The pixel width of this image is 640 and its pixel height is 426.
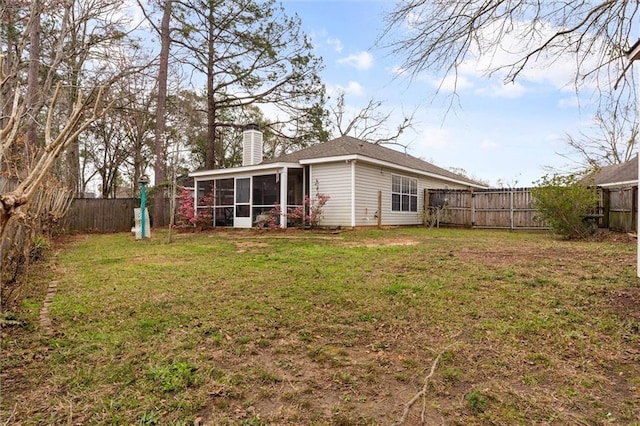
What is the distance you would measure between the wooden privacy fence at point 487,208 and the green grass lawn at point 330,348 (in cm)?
953

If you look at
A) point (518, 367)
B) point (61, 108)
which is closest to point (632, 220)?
point (518, 367)

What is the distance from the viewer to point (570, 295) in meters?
4.08

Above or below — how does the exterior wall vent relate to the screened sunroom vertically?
above

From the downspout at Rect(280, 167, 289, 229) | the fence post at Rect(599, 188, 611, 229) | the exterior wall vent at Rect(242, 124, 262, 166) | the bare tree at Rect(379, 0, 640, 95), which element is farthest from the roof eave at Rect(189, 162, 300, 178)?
the fence post at Rect(599, 188, 611, 229)

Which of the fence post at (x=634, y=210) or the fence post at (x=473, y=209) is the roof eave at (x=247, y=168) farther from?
the fence post at (x=634, y=210)

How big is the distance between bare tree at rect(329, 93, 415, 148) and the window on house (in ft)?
38.7

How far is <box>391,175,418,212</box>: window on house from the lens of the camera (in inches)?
578

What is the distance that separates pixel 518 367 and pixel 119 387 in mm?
2604

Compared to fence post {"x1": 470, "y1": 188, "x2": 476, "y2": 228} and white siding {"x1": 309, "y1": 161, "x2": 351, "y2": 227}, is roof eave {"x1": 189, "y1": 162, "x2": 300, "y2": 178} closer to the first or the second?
white siding {"x1": 309, "y1": 161, "x2": 351, "y2": 227}

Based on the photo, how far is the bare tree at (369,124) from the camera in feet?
87.9

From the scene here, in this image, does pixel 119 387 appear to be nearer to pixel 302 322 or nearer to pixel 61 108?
pixel 302 322

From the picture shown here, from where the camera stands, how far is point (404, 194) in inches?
603

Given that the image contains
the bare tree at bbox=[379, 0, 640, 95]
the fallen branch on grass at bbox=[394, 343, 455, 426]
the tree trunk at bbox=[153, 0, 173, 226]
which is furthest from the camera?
the tree trunk at bbox=[153, 0, 173, 226]

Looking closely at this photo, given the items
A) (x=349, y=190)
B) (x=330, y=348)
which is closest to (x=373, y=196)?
(x=349, y=190)
